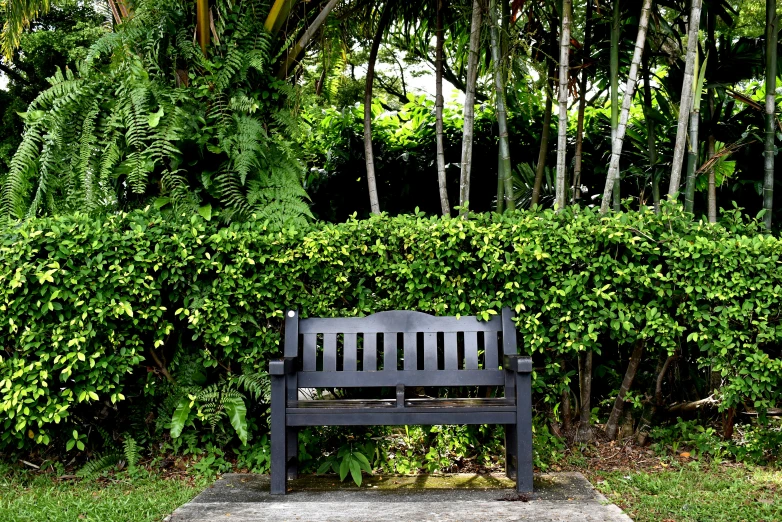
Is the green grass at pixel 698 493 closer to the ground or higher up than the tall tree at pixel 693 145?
closer to the ground

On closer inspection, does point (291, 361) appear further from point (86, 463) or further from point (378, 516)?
point (86, 463)

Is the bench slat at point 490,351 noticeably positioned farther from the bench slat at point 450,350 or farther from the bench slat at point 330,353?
the bench slat at point 330,353

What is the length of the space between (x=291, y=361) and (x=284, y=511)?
876 millimetres

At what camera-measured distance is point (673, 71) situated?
5.48 metres

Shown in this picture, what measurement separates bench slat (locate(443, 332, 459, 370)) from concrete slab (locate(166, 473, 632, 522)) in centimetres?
73

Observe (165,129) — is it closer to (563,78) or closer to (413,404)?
(413,404)

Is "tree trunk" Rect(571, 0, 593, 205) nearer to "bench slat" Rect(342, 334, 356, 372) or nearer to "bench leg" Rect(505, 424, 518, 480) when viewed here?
"bench leg" Rect(505, 424, 518, 480)

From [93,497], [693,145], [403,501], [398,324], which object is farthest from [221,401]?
[693,145]

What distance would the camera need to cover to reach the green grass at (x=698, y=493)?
380 cm

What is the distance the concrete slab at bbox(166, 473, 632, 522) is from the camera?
143 inches

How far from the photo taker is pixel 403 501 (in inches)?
154

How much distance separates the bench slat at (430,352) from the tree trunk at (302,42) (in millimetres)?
2456

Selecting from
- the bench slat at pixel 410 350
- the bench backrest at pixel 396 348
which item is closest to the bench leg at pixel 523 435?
the bench backrest at pixel 396 348

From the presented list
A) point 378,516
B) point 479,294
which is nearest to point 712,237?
point 479,294
